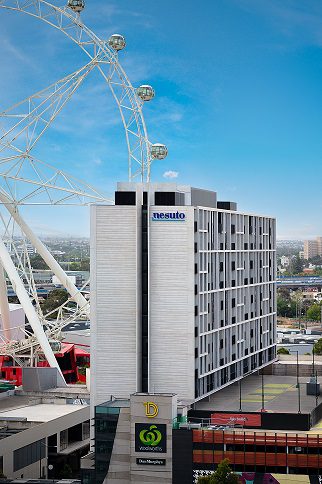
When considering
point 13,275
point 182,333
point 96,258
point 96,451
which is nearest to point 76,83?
point 13,275

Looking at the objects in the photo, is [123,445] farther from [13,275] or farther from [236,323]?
[13,275]

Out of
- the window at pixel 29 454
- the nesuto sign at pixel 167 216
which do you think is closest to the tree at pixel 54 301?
the window at pixel 29 454

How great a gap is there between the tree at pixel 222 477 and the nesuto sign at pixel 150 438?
2924 mm

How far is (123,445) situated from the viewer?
45781 mm

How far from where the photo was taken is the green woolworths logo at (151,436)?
4484cm

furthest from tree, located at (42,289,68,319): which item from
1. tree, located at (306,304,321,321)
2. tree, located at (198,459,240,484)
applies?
tree, located at (198,459,240,484)

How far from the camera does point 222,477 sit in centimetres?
4228

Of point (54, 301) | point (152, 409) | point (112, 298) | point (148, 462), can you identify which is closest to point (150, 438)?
point (148, 462)

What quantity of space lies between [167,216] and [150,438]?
37.7 feet

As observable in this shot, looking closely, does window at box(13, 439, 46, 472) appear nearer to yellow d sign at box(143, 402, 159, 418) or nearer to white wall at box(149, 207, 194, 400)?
white wall at box(149, 207, 194, 400)

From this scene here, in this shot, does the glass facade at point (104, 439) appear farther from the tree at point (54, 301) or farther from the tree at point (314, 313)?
the tree at point (314, 313)

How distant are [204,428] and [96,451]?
5.30 metres

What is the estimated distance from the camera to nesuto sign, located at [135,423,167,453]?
44812 millimetres

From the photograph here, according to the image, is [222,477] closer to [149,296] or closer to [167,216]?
[149,296]
